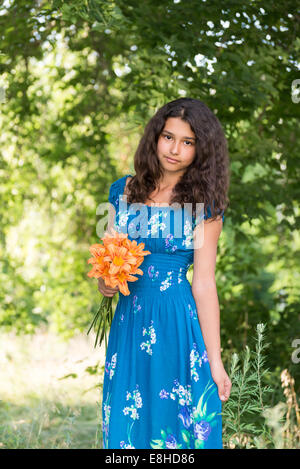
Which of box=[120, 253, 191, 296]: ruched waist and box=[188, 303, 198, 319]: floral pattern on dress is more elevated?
box=[120, 253, 191, 296]: ruched waist

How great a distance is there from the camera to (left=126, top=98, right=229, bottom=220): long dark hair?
219cm

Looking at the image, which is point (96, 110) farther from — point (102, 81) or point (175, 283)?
point (175, 283)

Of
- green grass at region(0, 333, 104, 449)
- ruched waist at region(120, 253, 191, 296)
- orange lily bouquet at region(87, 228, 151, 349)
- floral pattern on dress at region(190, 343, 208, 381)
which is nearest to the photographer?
orange lily bouquet at region(87, 228, 151, 349)

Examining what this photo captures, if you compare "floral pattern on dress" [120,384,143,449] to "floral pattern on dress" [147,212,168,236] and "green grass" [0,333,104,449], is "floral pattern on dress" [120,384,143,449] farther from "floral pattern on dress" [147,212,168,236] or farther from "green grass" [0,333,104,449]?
"green grass" [0,333,104,449]

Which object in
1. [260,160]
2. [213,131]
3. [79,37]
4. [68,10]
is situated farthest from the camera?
[79,37]

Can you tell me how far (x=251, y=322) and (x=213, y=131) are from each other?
2.18m

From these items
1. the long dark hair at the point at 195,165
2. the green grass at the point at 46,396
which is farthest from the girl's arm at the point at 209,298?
the green grass at the point at 46,396

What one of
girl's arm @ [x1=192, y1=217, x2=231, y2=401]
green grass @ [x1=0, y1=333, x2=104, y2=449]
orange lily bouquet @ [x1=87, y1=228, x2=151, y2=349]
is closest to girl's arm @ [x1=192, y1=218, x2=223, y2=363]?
girl's arm @ [x1=192, y1=217, x2=231, y2=401]

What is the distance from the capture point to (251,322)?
409 centimetres

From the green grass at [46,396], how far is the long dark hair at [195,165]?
155 cm

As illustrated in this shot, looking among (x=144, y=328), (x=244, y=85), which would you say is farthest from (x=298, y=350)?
(x=144, y=328)

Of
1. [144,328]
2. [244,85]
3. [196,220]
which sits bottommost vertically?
[144,328]

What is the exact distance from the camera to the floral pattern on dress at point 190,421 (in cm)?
198

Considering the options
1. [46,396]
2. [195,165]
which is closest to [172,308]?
[195,165]
